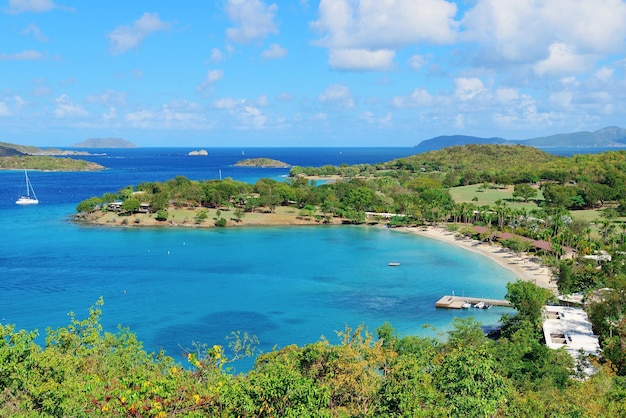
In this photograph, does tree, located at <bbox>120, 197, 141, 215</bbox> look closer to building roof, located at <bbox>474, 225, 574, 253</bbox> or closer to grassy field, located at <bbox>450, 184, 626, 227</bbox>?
building roof, located at <bbox>474, 225, 574, 253</bbox>

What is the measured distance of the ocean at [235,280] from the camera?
3791 cm

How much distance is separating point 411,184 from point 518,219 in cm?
4023

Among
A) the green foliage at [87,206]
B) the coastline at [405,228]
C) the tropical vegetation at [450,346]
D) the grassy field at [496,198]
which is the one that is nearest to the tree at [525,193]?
the tropical vegetation at [450,346]

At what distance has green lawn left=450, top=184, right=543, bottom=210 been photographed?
295 feet

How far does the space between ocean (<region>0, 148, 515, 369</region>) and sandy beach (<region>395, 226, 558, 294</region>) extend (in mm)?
1737

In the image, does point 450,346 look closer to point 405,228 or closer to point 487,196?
point 405,228

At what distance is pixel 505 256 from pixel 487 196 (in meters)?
45.2

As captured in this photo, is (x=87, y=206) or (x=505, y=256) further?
(x=87, y=206)

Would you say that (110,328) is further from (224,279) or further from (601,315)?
(601,315)

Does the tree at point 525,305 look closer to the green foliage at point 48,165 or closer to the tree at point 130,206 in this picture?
the tree at point 130,206

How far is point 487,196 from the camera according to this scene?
100688 mm

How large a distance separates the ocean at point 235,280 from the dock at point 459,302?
80cm

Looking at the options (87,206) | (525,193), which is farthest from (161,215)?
(525,193)

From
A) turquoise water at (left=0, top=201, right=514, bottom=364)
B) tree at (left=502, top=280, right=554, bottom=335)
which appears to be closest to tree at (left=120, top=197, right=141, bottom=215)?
turquoise water at (left=0, top=201, right=514, bottom=364)
